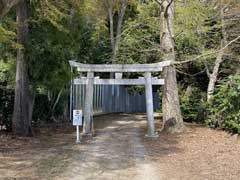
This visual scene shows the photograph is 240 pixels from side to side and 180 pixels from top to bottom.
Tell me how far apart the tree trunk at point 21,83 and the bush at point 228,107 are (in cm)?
729

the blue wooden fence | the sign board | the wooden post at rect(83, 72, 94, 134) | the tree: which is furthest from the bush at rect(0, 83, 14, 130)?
the blue wooden fence

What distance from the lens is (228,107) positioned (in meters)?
Answer: 15.0

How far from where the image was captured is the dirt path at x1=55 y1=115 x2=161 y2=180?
25.3 ft

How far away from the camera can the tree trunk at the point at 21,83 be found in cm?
1381

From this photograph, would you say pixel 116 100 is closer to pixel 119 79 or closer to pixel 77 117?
pixel 119 79

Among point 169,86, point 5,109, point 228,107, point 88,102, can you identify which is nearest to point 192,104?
point 169,86

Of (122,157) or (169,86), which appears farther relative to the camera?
(169,86)

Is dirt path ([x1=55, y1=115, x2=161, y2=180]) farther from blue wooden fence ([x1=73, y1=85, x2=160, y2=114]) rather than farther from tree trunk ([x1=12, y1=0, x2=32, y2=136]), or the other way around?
blue wooden fence ([x1=73, y1=85, x2=160, y2=114])

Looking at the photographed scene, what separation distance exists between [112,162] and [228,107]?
7281mm

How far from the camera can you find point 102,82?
49.5 ft

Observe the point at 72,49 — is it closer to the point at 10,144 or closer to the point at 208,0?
the point at 10,144

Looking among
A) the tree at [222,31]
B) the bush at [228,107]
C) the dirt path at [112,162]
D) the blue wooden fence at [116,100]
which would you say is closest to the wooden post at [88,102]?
the dirt path at [112,162]

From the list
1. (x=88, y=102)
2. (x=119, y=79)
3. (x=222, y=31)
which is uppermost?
(x=222, y=31)

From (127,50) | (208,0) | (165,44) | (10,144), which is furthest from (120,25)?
(10,144)
